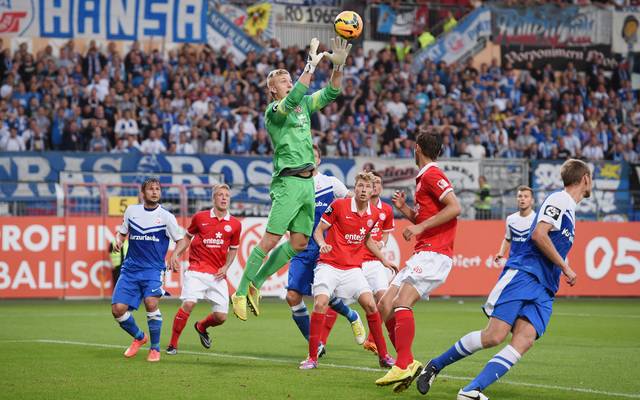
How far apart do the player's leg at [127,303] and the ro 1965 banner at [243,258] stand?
11036mm

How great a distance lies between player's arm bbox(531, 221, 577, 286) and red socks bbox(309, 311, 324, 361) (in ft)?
12.8

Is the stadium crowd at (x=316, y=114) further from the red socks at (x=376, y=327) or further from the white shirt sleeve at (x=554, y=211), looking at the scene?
the white shirt sleeve at (x=554, y=211)

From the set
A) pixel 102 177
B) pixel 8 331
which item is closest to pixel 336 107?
pixel 102 177

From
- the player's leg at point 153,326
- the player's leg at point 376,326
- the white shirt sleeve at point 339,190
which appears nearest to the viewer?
the player's leg at point 376,326

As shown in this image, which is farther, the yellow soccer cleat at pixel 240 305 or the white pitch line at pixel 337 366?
the yellow soccer cleat at pixel 240 305

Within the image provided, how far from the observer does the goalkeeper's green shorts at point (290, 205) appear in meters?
11.3

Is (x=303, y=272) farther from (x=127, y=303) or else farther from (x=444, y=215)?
(x=444, y=215)

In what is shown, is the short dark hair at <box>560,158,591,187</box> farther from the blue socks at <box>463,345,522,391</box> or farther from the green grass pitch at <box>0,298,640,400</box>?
the green grass pitch at <box>0,298,640,400</box>

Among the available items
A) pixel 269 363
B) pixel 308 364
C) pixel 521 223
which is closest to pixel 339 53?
pixel 308 364

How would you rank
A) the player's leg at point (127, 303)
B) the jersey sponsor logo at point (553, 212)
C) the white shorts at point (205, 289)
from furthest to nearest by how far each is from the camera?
the white shorts at point (205, 289)
the player's leg at point (127, 303)
the jersey sponsor logo at point (553, 212)

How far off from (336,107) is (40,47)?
934 cm

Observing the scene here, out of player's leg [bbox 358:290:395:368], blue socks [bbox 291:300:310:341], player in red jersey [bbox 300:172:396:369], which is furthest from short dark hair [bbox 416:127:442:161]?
blue socks [bbox 291:300:310:341]

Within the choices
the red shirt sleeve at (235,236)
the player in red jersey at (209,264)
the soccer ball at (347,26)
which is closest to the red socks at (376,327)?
the player in red jersey at (209,264)

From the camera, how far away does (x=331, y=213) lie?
12773mm
